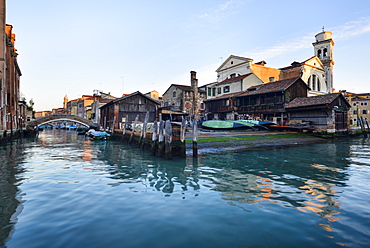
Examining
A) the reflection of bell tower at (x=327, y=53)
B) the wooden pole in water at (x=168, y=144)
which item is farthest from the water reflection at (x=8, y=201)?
the reflection of bell tower at (x=327, y=53)

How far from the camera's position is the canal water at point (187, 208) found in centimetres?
430

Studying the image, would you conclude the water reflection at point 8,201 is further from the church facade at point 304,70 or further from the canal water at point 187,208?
the church facade at point 304,70

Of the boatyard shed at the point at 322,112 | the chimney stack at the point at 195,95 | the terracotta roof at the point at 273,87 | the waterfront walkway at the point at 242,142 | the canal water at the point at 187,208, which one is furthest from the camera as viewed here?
the chimney stack at the point at 195,95

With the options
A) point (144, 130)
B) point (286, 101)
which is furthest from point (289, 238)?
point (286, 101)

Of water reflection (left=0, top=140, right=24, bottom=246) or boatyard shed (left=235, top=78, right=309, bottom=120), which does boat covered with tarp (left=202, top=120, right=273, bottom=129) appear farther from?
water reflection (left=0, top=140, right=24, bottom=246)

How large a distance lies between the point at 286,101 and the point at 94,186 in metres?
28.8

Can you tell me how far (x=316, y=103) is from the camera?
26812 mm

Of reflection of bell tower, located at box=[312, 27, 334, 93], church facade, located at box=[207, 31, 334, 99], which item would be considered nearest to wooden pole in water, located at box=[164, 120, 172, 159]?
church facade, located at box=[207, 31, 334, 99]

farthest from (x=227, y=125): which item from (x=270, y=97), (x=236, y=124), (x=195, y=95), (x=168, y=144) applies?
(x=195, y=95)

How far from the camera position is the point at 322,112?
88.1 feet

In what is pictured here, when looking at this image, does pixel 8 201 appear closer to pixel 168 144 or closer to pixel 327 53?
pixel 168 144

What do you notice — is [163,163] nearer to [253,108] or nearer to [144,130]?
[144,130]

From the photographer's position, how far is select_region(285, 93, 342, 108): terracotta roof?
26202 mm

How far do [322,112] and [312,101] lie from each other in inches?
75.1
